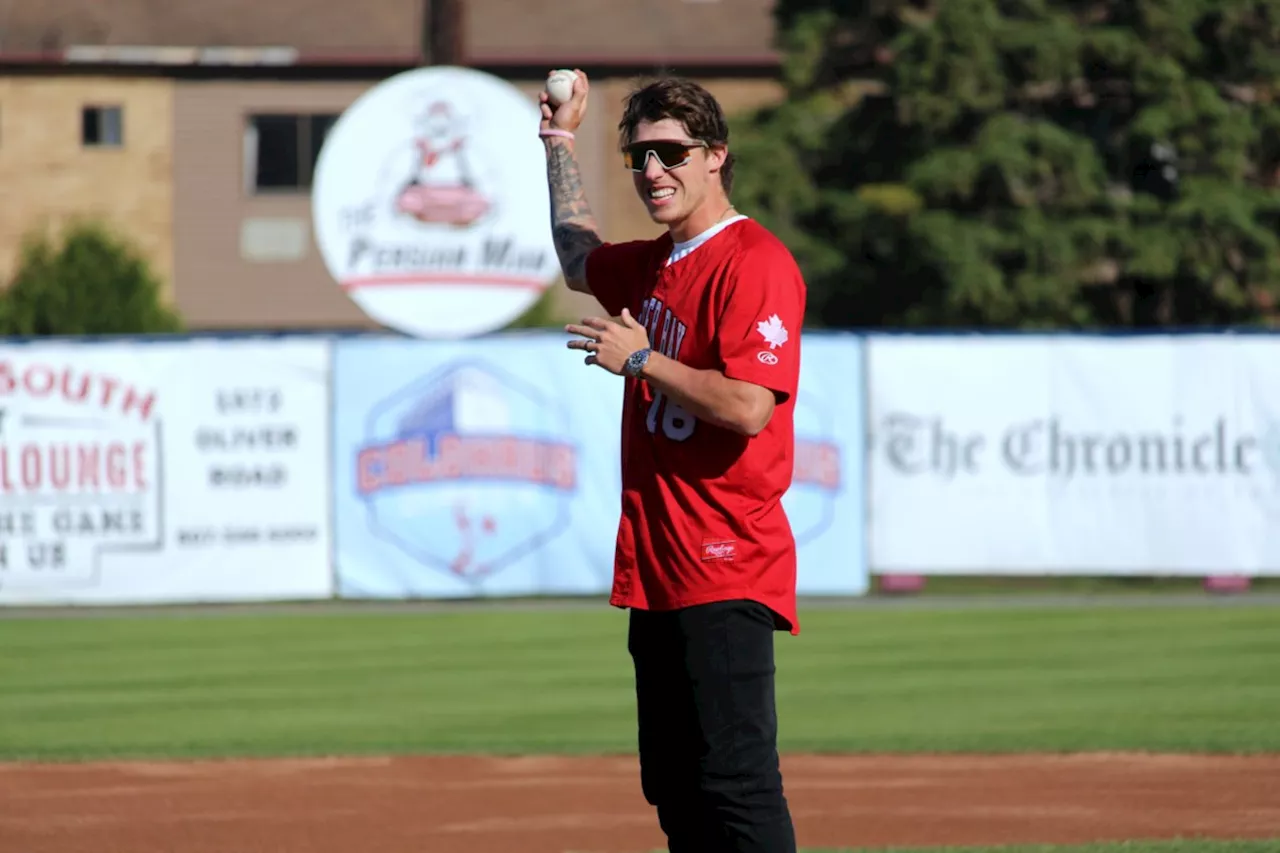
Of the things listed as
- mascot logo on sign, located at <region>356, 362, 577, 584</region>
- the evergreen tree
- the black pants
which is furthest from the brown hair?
the evergreen tree

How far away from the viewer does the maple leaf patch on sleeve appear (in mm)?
4785

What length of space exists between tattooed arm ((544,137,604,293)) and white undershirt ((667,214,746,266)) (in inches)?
19.1

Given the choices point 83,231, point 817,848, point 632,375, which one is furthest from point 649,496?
point 83,231

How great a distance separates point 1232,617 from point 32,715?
8937 mm

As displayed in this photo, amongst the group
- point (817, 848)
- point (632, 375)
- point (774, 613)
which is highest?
point (632, 375)

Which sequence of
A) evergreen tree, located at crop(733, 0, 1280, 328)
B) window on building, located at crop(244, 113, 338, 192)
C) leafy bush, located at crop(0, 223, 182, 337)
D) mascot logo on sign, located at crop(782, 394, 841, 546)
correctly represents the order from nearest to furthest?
1. mascot logo on sign, located at crop(782, 394, 841, 546)
2. evergreen tree, located at crop(733, 0, 1280, 328)
3. leafy bush, located at crop(0, 223, 182, 337)
4. window on building, located at crop(244, 113, 338, 192)

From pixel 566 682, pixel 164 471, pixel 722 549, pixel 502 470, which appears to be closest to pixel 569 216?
pixel 722 549

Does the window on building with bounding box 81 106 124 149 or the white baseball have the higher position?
the window on building with bounding box 81 106 124 149

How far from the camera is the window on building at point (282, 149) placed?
35.0 meters

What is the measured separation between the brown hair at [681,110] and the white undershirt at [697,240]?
0.35 ft

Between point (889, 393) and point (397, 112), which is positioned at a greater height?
→ point (397, 112)

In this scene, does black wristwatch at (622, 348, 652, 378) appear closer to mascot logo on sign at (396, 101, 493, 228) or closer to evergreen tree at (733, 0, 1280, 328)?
mascot logo on sign at (396, 101, 493, 228)

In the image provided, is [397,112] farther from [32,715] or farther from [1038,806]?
[1038,806]

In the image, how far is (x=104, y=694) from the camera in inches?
482
